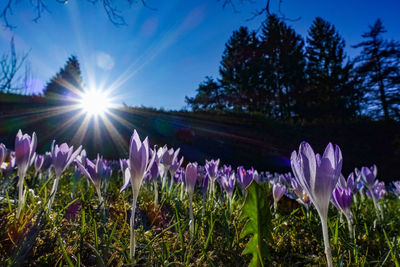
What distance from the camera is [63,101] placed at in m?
10.4

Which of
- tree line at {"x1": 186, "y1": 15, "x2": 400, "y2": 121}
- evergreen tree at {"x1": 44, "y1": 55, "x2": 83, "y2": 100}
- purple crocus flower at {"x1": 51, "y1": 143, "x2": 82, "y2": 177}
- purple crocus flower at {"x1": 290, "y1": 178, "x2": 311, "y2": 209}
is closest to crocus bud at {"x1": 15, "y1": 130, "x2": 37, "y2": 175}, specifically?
purple crocus flower at {"x1": 51, "y1": 143, "x2": 82, "y2": 177}

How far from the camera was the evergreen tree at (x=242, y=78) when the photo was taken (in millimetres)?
26234

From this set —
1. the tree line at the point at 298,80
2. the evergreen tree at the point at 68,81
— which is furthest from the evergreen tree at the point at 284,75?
the evergreen tree at the point at 68,81

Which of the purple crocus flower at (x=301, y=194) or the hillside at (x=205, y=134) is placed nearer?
the purple crocus flower at (x=301, y=194)

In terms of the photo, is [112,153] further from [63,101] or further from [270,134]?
[270,134]

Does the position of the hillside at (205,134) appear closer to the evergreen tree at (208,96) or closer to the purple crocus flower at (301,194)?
the purple crocus flower at (301,194)

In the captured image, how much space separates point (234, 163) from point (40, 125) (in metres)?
8.19

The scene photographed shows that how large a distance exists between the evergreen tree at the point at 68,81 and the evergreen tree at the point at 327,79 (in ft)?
104

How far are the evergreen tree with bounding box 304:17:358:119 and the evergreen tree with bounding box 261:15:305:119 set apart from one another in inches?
57.5

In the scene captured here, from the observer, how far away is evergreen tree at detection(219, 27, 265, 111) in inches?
1033

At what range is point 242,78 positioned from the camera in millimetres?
26109

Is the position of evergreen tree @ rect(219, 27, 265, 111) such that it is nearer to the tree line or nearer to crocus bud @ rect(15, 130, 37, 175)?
the tree line

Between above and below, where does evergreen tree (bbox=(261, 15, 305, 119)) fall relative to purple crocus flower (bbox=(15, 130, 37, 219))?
above

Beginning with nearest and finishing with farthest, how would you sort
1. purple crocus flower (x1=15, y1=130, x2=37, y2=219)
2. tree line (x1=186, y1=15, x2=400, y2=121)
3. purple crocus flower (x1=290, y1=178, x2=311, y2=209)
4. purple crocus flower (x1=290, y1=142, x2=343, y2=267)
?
purple crocus flower (x1=290, y1=142, x2=343, y2=267), purple crocus flower (x1=15, y1=130, x2=37, y2=219), purple crocus flower (x1=290, y1=178, x2=311, y2=209), tree line (x1=186, y1=15, x2=400, y2=121)
